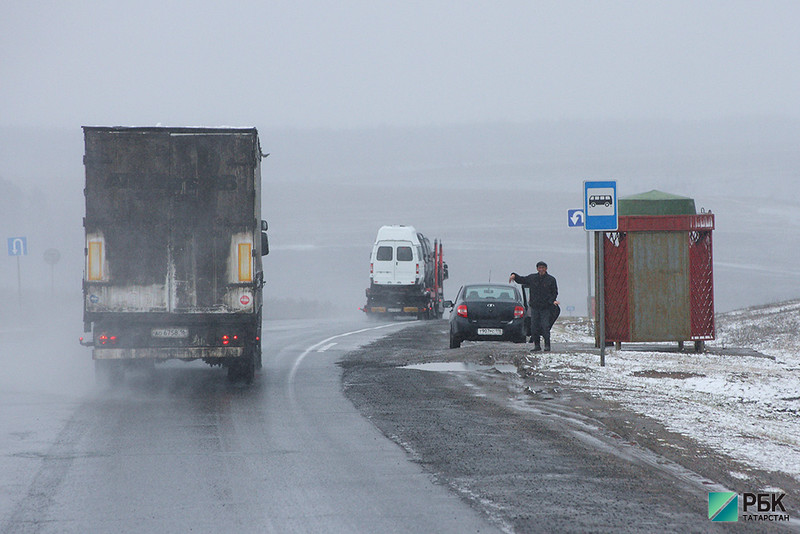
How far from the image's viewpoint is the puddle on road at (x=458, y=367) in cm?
1656

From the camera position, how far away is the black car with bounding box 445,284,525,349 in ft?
68.4

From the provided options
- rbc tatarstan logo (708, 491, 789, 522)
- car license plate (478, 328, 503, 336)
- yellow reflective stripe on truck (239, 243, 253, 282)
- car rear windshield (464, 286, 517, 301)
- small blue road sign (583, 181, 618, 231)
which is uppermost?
small blue road sign (583, 181, 618, 231)

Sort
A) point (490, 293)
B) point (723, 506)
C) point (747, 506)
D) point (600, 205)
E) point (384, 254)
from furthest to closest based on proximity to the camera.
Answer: point (384, 254), point (490, 293), point (600, 205), point (747, 506), point (723, 506)

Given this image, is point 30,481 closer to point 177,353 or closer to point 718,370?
point 177,353

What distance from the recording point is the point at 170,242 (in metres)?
14.2

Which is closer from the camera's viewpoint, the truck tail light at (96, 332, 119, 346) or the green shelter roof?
the truck tail light at (96, 332, 119, 346)

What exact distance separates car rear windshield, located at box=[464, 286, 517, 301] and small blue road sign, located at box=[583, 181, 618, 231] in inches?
228

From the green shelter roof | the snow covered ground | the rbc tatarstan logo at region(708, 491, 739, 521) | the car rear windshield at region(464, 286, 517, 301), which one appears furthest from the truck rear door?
the rbc tatarstan logo at region(708, 491, 739, 521)

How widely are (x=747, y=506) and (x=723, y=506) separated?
236 mm

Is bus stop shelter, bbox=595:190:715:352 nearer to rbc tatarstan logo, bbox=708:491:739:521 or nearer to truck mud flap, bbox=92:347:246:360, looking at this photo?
truck mud flap, bbox=92:347:246:360

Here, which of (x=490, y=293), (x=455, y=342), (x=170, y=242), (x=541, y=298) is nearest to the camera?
(x=170, y=242)

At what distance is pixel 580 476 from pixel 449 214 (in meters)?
108

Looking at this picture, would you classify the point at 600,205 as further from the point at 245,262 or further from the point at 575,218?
the point at 575,218

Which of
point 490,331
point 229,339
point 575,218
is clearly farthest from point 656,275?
point 229,339
